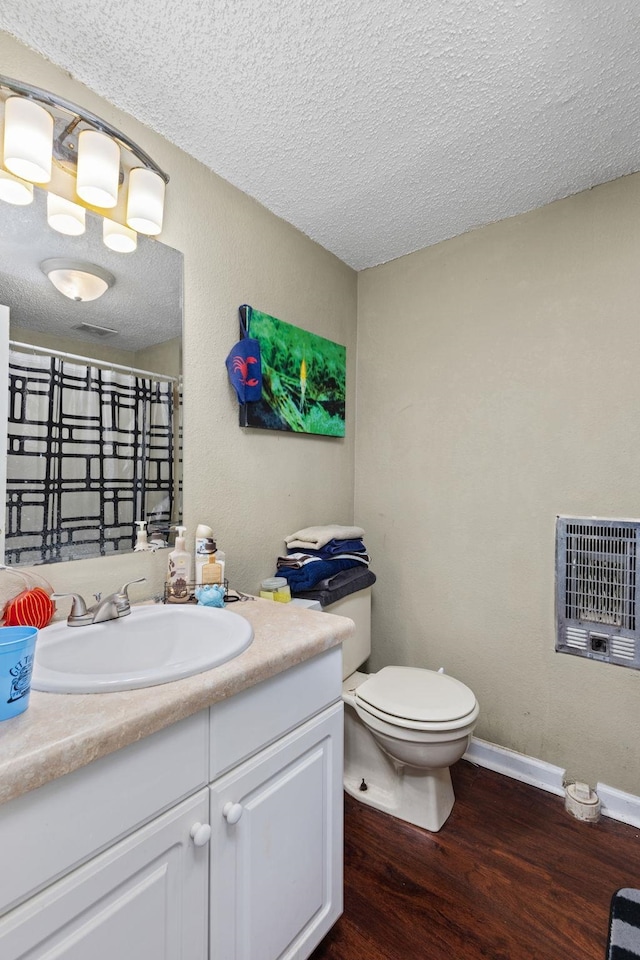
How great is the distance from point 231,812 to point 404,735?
77cm

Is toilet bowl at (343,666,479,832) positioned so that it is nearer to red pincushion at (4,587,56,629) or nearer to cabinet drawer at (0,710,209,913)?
cabinet drawer at (0,710,209,913)

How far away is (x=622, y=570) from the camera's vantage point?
1620 millimetres

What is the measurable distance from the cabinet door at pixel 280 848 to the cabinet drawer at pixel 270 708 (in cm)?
3

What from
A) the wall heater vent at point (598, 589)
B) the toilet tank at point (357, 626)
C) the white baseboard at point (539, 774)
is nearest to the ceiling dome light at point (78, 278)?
the toilet tank at point (357, 626)

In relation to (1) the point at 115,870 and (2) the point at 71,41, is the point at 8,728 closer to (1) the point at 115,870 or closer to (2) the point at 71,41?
(1) the point at 115,870

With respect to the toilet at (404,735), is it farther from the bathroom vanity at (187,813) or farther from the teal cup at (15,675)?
the teal cup at (15,675)

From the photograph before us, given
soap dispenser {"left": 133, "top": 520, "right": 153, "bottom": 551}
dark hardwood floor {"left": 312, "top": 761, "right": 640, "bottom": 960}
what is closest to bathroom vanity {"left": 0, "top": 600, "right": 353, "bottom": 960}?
dark hardwood floor {"left": 312, "top": 761, "right": 640, "bottom": 960}

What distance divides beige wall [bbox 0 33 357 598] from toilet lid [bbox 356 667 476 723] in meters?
0.59

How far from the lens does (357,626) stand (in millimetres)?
1878

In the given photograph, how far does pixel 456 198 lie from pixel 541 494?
1183 mm

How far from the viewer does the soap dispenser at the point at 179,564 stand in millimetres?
1343

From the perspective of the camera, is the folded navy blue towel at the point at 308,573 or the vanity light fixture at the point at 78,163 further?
the folded navy blue towel at the point at 308,573

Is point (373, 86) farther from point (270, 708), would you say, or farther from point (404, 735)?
point (404, 735)

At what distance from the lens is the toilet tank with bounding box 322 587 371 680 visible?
179 centimetres
